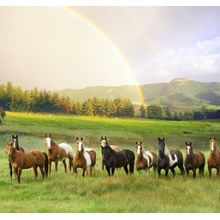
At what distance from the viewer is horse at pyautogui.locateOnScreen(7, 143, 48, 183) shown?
676 centimetres

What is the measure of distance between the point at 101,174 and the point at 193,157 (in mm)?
1514

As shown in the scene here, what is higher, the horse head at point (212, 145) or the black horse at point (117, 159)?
the horse head at point (212, 145)

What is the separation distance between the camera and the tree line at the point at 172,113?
7.15m

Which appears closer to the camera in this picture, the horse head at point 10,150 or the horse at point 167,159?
the horse head at point 10,150

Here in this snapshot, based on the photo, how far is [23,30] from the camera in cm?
704

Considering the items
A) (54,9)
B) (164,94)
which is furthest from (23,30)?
(164,94)

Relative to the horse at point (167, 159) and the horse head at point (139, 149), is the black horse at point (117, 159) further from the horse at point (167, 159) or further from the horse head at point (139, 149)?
the horse at point (167, 159)

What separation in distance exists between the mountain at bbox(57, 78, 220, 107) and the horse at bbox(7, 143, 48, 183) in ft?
3.48

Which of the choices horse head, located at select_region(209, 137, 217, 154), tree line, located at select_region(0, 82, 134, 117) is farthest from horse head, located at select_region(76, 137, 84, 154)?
horse head, located at select_region(209, 137, 217, 154)

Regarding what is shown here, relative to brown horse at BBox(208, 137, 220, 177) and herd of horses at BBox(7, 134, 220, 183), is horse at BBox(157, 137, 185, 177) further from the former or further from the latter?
brown horse at BBox(208, 137, 220, 177)

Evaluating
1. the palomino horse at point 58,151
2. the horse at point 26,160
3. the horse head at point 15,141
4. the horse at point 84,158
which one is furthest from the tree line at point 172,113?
the horse head at point 15,141

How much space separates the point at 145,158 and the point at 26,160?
1.87 metres

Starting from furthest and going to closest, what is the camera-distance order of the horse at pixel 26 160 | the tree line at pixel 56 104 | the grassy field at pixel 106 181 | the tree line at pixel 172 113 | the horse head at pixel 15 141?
the tree line at pixel 172 113, the tree line at pixel 56 104, the horse head at pixel 15 141, the horse at pixel 26 160, the grassy field at pixel 106 181

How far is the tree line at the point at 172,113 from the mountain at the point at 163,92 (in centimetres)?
11
